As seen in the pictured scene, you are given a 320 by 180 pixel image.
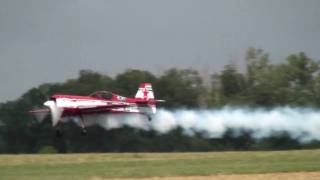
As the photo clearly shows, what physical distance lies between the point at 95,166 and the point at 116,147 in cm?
4899

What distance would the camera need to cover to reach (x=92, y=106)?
179 ft

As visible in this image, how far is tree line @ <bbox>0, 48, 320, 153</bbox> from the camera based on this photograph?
85375 millimetres

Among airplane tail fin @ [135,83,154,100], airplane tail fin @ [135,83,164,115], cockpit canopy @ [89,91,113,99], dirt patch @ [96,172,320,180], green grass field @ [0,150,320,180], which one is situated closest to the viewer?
dirt patch @ [96,172,320,180]

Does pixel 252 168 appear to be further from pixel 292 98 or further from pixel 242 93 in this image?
pixel 242 93

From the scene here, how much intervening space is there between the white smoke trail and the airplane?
2066mm

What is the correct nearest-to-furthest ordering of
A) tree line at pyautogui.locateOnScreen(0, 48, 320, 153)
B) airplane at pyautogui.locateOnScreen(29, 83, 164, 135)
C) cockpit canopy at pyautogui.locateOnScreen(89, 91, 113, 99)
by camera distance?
airplane at pyautogui.locateOnScreen(29, 83, 164, 135) → cockpit canopy at pyautogui.locateOnScreen(89, 91, 113, 99) → tree line at pyautogui.locateOnScreen(0, 48, 320, 153)

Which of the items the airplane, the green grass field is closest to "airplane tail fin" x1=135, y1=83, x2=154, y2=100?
the airplane

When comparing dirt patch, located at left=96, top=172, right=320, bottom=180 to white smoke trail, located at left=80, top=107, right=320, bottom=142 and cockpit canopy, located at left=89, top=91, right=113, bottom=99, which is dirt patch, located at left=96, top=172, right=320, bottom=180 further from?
cockpit canopy, located at left=89, top=91, right=113, bottom=99

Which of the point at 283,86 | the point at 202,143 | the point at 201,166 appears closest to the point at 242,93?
the point at 283,86

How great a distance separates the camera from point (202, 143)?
8500 centimetres

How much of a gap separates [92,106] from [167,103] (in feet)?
116

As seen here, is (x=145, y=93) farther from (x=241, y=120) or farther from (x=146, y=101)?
(x=241, y=120)

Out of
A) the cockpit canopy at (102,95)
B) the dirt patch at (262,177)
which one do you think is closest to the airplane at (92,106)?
the cockpit canopy at (102,95)

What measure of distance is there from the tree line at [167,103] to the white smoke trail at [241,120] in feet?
53.3
